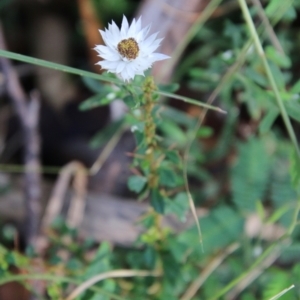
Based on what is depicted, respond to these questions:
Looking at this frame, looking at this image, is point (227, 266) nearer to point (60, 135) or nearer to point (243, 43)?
point (243, 43)

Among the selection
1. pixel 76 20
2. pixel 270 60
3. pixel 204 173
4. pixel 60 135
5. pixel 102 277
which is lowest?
pixel 102 277

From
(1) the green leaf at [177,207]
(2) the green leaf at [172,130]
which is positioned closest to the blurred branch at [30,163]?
(2) the green leaf at [172,130]

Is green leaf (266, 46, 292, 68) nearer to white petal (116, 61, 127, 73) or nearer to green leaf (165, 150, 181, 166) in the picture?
green leaf (165, 150, 181, 166)

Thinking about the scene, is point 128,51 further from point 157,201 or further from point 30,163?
point 30,163

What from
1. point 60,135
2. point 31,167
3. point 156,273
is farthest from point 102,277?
point 60,135

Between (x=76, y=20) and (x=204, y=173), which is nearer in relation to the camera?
(x=204, y=173)

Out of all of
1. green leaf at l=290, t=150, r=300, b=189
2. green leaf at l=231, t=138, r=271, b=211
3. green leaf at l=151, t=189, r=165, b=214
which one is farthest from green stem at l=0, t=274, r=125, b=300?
green leaf at l=231, t=138, r=271, b=211

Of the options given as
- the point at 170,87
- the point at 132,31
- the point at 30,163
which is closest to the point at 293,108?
the point at 170,87

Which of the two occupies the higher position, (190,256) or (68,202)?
(68,202)
